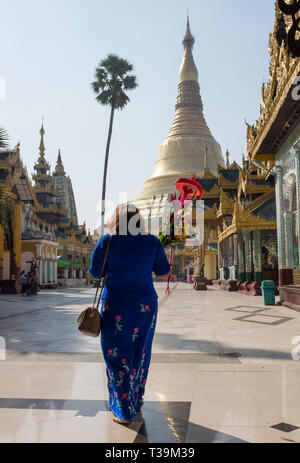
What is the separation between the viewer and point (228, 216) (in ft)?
92.2

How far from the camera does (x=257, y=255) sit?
885 inches

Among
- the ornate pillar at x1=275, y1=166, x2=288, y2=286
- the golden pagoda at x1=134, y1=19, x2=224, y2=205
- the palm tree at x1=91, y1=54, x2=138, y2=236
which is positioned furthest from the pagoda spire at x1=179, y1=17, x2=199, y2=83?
the ornate pillar at x1=275, y1=166, x2=288, y2=286

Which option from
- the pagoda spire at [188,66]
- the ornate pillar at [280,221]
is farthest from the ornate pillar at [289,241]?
the pagoda spire at [188,66]

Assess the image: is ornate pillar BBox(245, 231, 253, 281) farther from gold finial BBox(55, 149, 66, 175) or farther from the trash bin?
gold finial BBox(55, 149, 66, 175)

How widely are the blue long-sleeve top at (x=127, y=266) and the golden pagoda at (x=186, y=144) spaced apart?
52.4m

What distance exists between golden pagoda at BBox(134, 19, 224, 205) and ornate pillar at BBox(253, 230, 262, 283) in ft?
111

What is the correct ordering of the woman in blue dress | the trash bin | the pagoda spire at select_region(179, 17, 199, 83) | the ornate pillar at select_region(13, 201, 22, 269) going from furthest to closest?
the pagoda spire at select_region(179, 17, 199, 83), the ornate pillar at select_region(13, 201, 22, 269), the trash bin, the woman in blue dress

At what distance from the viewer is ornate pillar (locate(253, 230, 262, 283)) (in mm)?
22366

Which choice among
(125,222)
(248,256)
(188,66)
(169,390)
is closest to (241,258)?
(248,256)

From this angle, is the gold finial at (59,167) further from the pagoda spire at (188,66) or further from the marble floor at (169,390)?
the marble floor at (169,390)
